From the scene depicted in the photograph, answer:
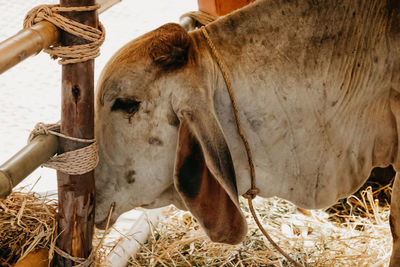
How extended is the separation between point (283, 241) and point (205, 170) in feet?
5.55

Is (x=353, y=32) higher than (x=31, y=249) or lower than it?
higher

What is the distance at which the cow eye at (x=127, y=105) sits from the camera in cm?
221

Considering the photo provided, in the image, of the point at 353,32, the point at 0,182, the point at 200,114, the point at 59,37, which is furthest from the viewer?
the point at 353,32

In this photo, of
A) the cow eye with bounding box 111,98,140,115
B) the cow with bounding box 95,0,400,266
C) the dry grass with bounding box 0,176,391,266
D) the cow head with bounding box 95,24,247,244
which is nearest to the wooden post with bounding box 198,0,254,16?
the dry grass with bounding box 0,176,391,266

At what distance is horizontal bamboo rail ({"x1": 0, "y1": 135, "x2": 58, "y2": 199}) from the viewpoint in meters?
1.86

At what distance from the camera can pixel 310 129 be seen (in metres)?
2.38

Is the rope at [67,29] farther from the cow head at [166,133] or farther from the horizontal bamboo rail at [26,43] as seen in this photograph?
the cow head at [166,133]

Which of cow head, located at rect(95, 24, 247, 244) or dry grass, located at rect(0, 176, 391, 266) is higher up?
cow head, located at rect(95, 24, 247, 244)

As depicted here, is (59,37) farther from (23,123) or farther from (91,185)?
(23,123)

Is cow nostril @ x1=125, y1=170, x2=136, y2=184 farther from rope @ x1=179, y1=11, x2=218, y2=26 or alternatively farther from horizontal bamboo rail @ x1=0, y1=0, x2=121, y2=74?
rope @ x1=179, y1=11, x2=218, y2=26

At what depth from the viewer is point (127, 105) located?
2.22 m

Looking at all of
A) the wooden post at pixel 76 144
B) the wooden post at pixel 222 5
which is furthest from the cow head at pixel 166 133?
the wooden post at pixel 222 5

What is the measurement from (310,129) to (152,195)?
689 mm

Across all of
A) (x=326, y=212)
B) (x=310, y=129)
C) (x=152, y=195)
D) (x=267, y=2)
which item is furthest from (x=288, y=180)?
(x=326, y=212)
